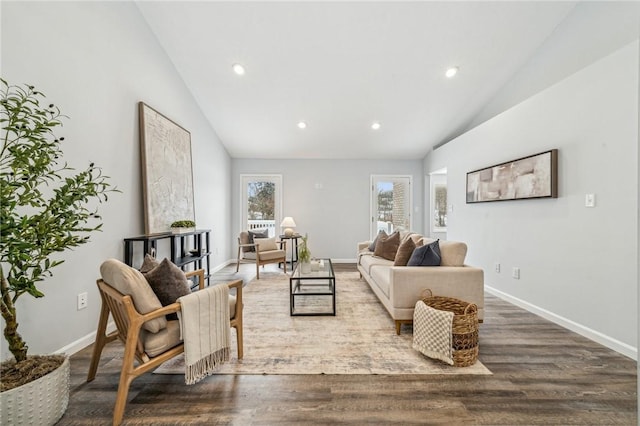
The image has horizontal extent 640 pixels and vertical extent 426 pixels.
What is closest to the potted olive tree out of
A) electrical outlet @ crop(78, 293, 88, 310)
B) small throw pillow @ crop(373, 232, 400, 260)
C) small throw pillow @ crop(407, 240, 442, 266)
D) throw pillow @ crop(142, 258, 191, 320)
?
throw pillow @ crop(142, 258, 191, 320)

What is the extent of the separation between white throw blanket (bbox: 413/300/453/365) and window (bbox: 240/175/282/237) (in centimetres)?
454

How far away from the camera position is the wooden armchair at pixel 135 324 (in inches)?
56.8

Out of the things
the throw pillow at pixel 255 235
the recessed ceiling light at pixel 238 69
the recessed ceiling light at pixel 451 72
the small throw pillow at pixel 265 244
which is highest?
the recessed ceiling light at pixel 238 69

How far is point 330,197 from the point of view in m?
6.27

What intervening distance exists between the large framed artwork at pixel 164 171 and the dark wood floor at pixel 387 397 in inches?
62.9

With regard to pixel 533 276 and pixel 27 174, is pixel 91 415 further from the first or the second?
pixel 533 276

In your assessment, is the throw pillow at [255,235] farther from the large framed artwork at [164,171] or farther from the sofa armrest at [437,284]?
the sofa armrest at [437,284]

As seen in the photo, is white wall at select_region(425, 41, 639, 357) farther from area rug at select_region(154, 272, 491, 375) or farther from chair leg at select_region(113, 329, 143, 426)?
chair leg at select_region(113, 329, 143, 426)

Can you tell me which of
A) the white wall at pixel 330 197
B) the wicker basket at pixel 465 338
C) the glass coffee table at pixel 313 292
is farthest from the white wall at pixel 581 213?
the white wall at pixel 330 197

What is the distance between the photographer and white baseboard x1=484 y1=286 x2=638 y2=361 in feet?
6.95

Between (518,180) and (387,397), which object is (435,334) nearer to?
(387,397)

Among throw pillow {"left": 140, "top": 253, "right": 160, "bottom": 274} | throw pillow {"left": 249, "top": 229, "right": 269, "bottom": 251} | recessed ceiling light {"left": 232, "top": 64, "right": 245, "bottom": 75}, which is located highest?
recessed ceiling light {"left": 232, "top": 64, "right": 245, "bottom": 75}

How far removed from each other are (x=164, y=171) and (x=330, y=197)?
12.0ft

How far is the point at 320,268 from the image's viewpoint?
136 inches
